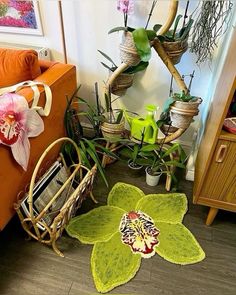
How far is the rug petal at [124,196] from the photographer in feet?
4.83

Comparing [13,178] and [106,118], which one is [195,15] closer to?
[106,118]

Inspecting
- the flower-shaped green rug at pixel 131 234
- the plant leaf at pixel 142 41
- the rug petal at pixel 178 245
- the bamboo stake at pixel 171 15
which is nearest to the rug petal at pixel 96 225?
the flower-shaped green rug at pixel 131 234

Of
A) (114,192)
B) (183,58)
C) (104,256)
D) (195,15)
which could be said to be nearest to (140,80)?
(183,58)

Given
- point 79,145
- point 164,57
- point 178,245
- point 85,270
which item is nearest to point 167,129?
point 164,57

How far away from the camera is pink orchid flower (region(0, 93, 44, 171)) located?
3.26 ft

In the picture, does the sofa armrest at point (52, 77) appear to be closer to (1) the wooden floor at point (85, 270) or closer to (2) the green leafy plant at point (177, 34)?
(2) the green leafy plant at point (177, 34)

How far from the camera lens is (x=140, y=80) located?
1627 mm

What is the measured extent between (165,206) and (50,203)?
0.68 metres

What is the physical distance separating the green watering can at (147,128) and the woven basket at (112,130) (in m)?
0.10

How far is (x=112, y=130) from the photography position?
1.46 m

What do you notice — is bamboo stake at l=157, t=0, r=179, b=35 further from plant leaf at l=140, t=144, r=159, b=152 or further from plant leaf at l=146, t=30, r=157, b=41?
plant leaf at l=140, t=144, r=159, b=152

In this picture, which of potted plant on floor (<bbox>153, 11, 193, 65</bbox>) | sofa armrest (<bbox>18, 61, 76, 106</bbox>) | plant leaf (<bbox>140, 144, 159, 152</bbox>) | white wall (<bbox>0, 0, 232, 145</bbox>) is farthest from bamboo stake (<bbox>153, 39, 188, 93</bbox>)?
sofa armrest (<bbox>18, 61, 76, 106</bbox>)

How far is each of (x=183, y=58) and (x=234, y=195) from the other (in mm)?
825

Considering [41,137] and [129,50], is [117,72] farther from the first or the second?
[41,137]
